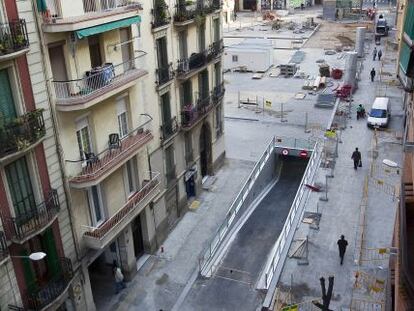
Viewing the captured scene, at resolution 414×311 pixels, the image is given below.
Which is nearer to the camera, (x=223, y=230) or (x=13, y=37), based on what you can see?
(x=13, y=37)

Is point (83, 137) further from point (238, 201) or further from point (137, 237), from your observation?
point (238, 201)

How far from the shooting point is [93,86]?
21172 mm

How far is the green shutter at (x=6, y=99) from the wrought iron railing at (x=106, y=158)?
384cm

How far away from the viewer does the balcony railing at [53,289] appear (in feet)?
62.5

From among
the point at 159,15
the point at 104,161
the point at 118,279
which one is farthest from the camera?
the point at 159,15

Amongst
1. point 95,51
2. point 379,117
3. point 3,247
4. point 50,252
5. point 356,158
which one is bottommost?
point 356,158

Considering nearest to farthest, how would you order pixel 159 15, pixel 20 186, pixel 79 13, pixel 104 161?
pixel 20 186 → pixel 79 13 → pixel 104 161 → pixel 159 15

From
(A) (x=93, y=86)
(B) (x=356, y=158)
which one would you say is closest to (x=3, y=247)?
(A) (x=93, y=86)

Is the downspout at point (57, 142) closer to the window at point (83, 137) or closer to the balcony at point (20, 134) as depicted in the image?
the balcony at point (20, 134)

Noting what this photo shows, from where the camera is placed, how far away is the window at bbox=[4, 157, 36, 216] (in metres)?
18.1

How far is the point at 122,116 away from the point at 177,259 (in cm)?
984

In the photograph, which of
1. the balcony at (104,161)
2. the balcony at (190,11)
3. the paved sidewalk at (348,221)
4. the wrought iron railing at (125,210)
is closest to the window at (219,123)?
the balcony at (190,11)

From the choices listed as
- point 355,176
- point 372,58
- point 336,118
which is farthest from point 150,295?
point 372,58

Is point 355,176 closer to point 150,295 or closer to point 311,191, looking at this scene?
point 311,191
